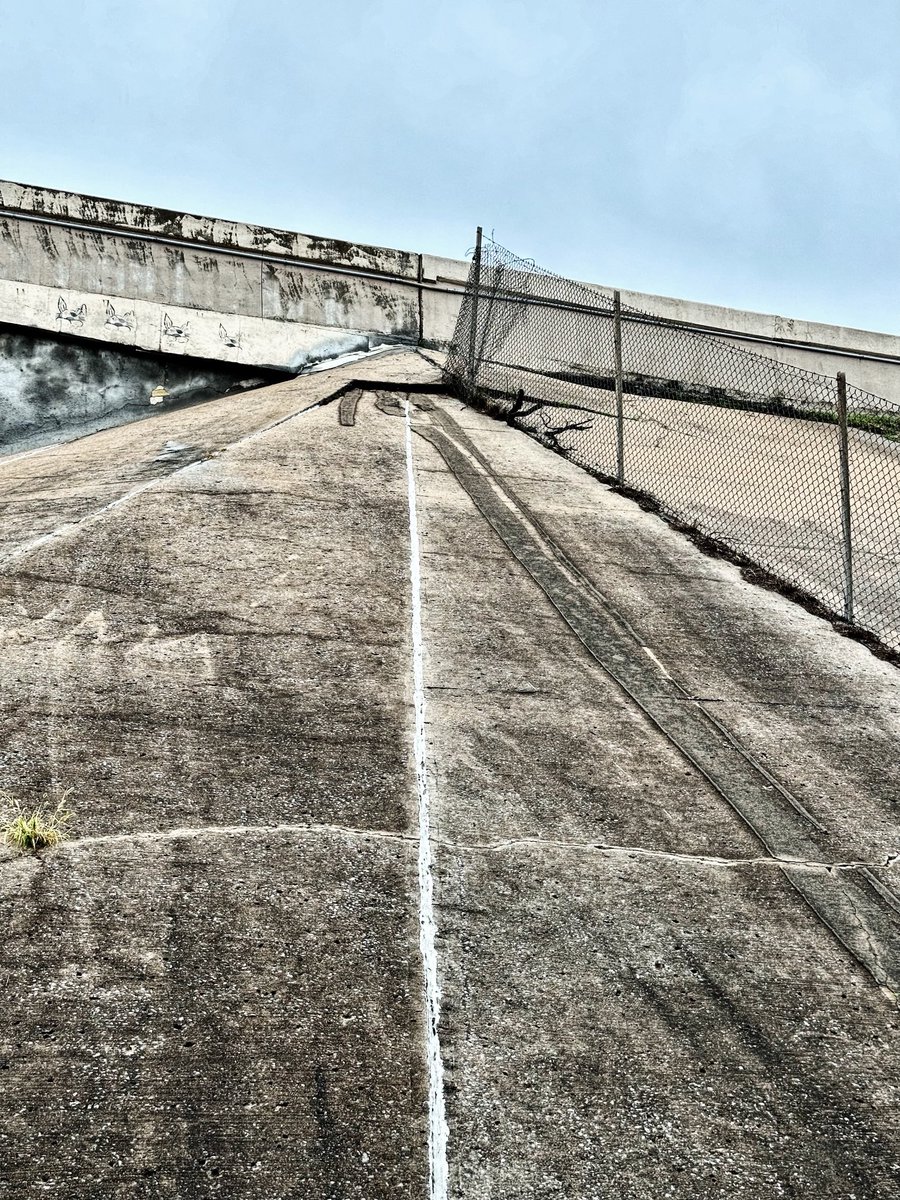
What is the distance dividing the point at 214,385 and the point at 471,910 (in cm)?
1188

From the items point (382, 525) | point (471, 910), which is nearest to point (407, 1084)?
point (471, 910)

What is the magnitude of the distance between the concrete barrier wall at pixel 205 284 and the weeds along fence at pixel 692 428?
2239mm

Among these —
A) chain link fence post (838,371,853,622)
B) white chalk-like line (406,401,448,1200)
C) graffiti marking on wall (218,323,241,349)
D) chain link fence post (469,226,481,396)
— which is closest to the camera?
white chalk-like line (406,401,448,1200)

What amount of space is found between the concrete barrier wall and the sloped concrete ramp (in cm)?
737

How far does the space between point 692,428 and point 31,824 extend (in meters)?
11.8

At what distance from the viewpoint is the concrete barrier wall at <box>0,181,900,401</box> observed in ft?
44.3

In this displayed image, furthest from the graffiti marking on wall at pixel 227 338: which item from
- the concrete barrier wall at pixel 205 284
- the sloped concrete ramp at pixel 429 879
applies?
the sloped concrete ramp at pixel 429 879

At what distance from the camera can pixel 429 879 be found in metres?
3.76

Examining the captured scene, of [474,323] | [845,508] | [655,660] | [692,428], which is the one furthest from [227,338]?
[655,660]

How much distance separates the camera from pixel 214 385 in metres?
14.3

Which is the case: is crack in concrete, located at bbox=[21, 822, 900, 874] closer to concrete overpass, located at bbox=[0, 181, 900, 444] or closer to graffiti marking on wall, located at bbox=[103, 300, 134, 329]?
concrete overpass, located at bbox=[0, 181, 900, 444]

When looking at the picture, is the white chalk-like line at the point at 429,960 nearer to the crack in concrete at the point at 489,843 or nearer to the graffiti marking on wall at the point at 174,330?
the crack in concrete at the point at 489,843

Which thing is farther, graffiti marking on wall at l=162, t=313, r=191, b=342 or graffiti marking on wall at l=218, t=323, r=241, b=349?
graffiti marking on wall at l=218, t=323, r=241, b=349

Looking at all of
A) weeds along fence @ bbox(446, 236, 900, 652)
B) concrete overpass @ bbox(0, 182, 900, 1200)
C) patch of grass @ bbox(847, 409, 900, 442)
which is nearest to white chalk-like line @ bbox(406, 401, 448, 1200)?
concrete overpass @ bbox(0, 182, 900, 1200)
